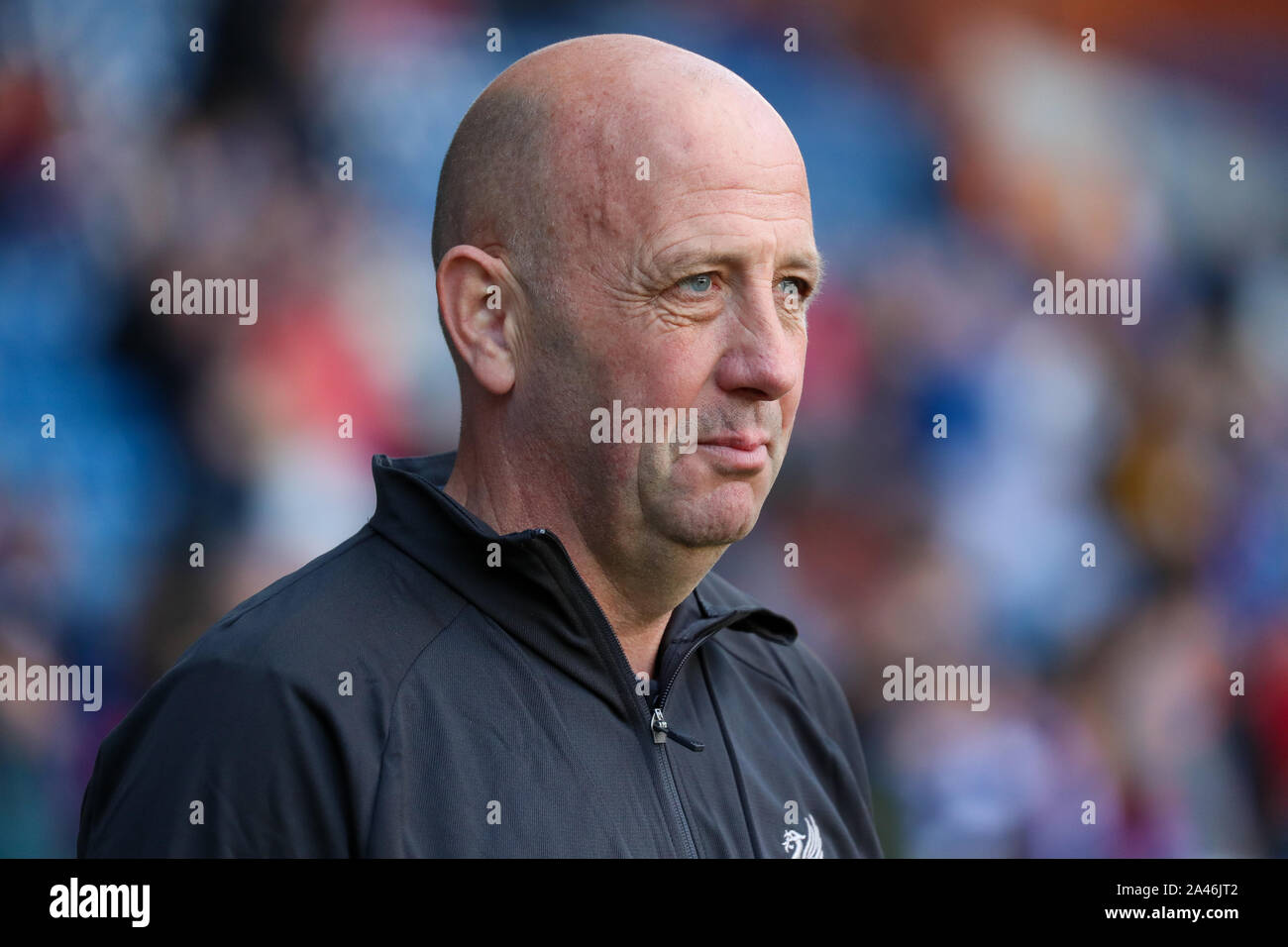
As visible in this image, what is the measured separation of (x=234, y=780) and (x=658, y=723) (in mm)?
638

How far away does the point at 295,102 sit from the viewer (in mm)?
4914

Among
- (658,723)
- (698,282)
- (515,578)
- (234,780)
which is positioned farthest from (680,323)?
(234,780)

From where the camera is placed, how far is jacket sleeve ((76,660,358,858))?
66.9 inches

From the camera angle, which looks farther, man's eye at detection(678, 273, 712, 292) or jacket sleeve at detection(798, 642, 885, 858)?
jacket sleeve at detection(798, 642, 885, 858)

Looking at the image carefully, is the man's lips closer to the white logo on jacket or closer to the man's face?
the man's face

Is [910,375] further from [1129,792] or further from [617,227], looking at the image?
[617,227]

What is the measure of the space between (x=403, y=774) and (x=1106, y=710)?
4.24 meters

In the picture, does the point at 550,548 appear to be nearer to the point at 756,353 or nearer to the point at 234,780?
the point at 756,353

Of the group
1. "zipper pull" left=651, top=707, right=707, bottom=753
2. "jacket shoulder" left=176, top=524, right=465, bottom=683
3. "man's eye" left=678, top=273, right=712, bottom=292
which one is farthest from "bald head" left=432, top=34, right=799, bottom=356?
"zipper pull" left=651, top=707, right=707, bottom=753

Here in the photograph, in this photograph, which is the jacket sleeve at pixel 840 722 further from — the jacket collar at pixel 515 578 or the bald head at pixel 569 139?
the bald head at pixel 569 139

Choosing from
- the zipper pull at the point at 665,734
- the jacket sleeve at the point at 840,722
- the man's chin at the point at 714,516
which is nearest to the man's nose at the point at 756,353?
the man's chin at the point at 714,516

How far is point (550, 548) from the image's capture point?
6.32 ft

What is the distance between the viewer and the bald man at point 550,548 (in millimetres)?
1758
